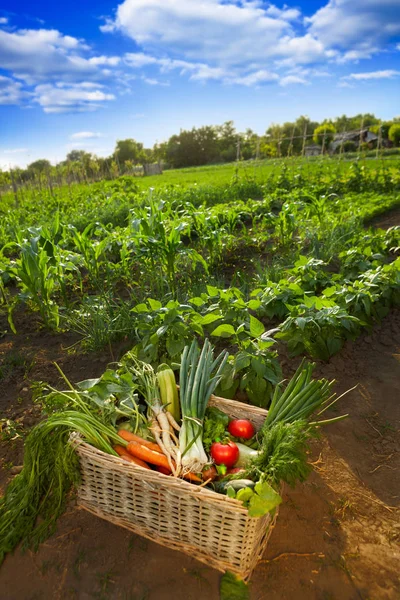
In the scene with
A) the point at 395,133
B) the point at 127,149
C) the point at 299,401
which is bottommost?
the point at 299,401

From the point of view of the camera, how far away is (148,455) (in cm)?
188

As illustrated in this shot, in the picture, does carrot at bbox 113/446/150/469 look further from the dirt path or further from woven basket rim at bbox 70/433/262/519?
the dirt path

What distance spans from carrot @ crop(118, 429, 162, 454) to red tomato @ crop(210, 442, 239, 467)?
0.88ft

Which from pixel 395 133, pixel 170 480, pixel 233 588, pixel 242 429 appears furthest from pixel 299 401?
pixel 395 133

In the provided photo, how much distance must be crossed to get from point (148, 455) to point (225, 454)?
34 cm

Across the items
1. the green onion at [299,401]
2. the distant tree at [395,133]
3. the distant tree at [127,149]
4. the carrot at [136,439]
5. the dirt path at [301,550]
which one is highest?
the distant tree at [127,149]

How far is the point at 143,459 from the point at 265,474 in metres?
0.55

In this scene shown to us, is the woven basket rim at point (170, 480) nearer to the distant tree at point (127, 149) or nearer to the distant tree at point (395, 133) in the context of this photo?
the distant tree at point (395, 133)

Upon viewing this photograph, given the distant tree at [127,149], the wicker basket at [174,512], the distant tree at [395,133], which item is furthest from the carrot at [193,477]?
the distant tree at [127,149]

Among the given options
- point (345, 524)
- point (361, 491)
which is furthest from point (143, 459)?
point (361, 491)

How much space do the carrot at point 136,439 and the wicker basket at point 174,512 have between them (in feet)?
0.58

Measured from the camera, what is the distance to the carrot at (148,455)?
6.17 feet

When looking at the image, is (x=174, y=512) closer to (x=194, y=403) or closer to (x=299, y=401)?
(x=194, y=403)

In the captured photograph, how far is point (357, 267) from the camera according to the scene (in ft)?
12.6
